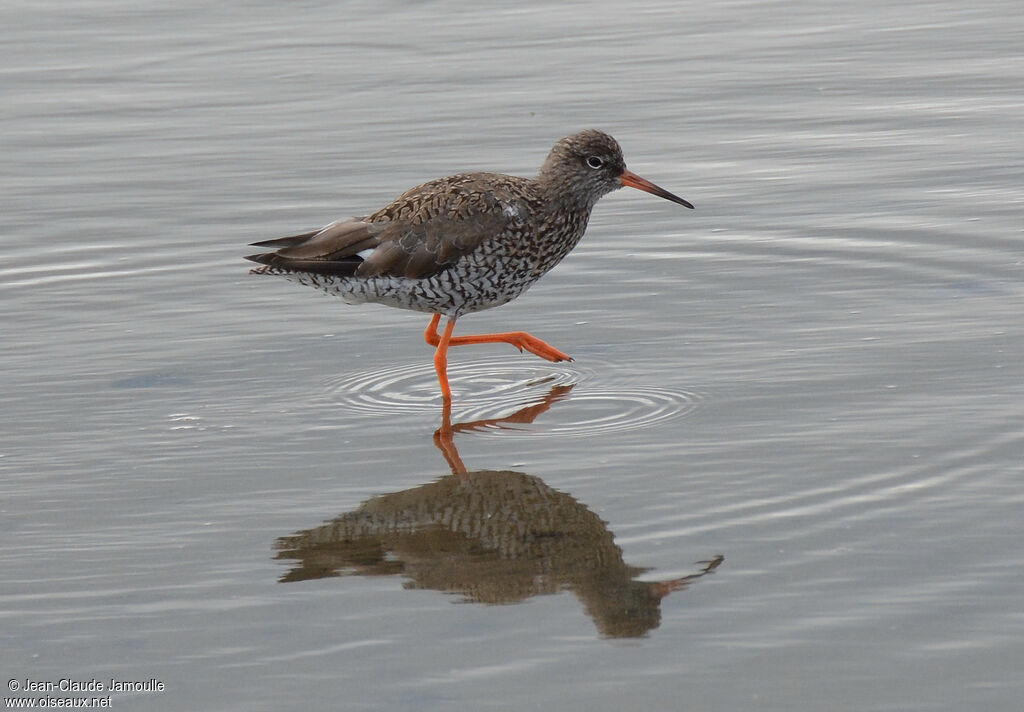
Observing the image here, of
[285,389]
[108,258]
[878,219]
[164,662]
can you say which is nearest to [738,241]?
[878,219]

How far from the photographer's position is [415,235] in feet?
26.4

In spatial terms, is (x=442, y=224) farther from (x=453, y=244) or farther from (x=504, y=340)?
(x=504, y=340)

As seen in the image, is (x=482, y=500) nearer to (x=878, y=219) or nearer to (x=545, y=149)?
(x=878, y=219)

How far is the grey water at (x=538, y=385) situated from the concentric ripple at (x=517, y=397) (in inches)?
1.1

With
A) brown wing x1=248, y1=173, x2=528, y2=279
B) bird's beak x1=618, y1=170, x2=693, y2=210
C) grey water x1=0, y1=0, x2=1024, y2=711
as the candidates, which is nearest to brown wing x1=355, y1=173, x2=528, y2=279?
brown wing x1=248, y1=173, x2=528, y2=279

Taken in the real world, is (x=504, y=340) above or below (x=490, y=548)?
above

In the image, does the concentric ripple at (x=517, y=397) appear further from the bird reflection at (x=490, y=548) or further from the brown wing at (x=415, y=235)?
the bird reflection at (x=490, y=548)

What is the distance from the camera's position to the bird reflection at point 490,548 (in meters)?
5.33

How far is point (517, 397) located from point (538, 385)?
0.13 m

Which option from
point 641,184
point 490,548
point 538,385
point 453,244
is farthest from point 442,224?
point 490,548

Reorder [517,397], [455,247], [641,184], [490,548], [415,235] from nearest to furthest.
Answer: [490,548], [517,397], [455,247], [415,235], [641,184]

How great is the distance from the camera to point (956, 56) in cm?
1227

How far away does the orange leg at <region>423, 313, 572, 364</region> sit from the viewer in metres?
7.76

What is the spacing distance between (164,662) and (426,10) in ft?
33.3
